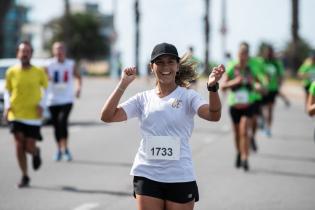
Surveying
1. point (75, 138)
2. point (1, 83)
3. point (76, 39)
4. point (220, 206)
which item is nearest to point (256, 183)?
point (220, 206)

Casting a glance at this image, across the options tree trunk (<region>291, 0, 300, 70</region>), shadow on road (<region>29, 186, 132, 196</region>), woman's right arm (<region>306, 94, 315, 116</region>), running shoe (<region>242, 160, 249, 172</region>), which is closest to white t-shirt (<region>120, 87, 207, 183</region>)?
woman's right arm (<region>306, 94, 315, 116</region>)

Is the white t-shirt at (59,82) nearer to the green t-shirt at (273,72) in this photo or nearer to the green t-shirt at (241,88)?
the green t-shirt at (241,88)

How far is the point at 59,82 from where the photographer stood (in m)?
12.9

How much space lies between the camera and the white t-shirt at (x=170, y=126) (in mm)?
5676

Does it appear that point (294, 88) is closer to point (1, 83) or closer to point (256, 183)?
point (1, 83)

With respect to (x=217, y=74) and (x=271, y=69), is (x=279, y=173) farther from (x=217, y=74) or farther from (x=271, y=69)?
(x=217, y=74)

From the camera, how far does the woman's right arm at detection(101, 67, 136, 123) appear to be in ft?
18.7

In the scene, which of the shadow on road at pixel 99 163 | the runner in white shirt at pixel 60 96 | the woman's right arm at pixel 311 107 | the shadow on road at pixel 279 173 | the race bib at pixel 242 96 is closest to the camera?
the woman's right arm at pixel 311 107

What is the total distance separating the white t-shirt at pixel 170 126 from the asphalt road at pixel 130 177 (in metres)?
2.87

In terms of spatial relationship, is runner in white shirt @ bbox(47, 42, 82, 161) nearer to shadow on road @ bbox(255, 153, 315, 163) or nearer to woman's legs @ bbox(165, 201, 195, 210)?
shadow on road @ bbox(255, 153, 315, 163)

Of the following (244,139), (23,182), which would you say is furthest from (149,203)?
(244,139)

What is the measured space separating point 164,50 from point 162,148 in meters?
0.70

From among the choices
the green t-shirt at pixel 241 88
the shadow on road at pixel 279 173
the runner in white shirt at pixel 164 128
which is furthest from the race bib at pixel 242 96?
the runner in white shirt at pixel 164 128

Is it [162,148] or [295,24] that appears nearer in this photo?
[162,148]
